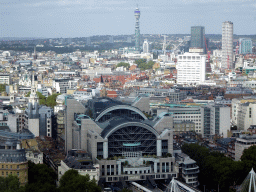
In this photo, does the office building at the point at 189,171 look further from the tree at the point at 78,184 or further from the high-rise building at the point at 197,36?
the high-rise building at the point at 197,36

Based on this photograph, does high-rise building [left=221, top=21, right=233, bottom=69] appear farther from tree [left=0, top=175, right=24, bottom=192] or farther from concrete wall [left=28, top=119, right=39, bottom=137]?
tree [left=0, top=175, right=24, bottom=192]

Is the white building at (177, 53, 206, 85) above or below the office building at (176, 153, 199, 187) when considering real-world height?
above

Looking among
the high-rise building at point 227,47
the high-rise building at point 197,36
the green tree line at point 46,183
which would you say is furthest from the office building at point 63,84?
the high-rise building at point 197,36

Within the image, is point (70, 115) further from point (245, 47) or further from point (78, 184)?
point (245, 47)

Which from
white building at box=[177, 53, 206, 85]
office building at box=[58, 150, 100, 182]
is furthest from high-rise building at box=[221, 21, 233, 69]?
office building at box=[58, 150, 100, 182]

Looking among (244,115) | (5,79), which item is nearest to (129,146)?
(244,115)
